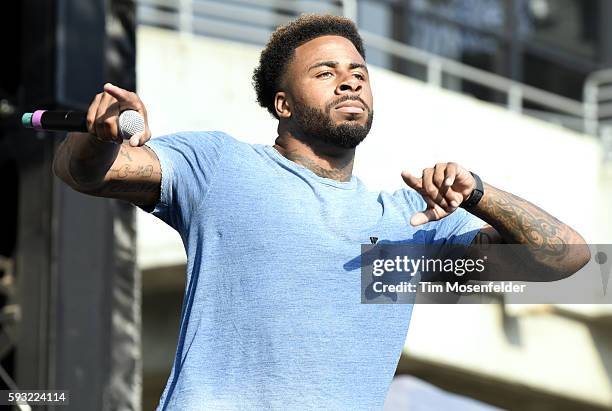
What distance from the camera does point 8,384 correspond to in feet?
20.1

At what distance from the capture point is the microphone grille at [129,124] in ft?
11.5

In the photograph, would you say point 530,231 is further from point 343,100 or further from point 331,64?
point 331,64

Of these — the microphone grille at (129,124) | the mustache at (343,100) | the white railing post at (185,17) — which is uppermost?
the white railing post at (185,17)

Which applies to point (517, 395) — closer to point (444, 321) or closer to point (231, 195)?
point (444, 321)

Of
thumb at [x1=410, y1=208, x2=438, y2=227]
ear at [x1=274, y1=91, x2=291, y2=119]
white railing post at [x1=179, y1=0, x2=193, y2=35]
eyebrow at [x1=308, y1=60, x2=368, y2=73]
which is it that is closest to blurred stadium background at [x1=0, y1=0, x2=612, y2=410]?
white railing post at [x1=179, y1=0, x2=193, y2=35]

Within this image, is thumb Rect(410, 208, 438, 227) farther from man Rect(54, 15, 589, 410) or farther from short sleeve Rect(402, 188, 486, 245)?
short sleeve Rect(402, 188, 486, 245)

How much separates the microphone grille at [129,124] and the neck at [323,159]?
683mm

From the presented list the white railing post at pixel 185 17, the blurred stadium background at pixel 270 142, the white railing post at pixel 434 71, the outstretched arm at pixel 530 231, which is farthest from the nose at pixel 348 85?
the white railing post at pixel 434 71

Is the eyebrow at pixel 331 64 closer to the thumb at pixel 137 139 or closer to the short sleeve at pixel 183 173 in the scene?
the short sleeve at pixel 183 173

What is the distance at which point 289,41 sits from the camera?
433 cm

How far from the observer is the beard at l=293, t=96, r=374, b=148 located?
4031mm

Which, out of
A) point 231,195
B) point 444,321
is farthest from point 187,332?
point 444,321

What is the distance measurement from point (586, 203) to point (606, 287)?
25.4ft

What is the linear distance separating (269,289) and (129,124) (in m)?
0.60
